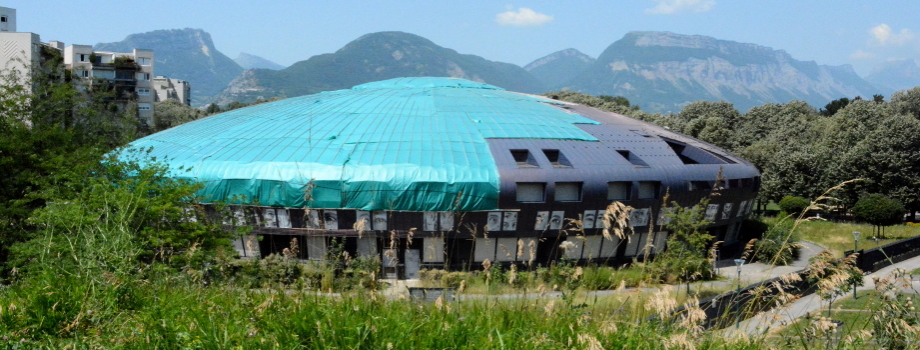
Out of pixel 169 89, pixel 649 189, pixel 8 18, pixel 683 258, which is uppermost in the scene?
pixel 8 18

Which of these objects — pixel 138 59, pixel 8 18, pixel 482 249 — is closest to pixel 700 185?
pixel 482 249

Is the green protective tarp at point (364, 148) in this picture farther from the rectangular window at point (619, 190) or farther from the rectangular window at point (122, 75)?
the rectangular window at point (122, 75)

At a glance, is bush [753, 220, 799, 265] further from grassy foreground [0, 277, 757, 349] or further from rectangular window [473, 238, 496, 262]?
rectangular window [473, 238, 496, 262]

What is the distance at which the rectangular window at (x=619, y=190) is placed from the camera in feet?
85.6

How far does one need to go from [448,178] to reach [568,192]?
4.61 metres

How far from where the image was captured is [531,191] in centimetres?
2519

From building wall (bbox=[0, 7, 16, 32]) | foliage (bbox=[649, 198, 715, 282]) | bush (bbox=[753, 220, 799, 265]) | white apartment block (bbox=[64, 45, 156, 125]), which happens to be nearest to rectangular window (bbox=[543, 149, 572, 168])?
foliage (bbox=[649, 198, 715, 282])

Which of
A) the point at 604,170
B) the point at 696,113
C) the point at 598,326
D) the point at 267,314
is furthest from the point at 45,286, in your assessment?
the point at 696,113

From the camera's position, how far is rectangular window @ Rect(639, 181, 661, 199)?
87.0 ft

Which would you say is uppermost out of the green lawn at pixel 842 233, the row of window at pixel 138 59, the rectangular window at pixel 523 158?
the row of window at pixel 138 59

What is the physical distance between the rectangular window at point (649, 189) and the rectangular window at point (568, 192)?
2740mm

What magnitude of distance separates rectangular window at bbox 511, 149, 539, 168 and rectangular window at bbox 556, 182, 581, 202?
1268 mm

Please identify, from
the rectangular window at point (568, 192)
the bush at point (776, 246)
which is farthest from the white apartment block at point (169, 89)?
the bush at point (776, 246)

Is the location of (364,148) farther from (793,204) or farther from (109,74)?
(109,74)
